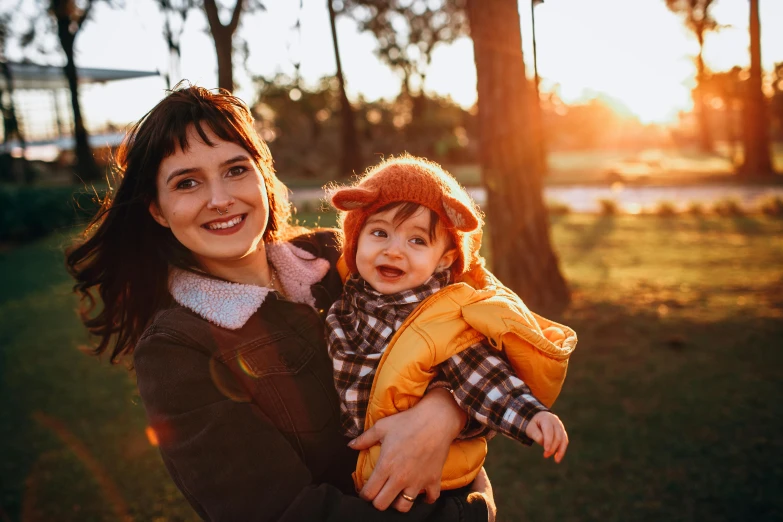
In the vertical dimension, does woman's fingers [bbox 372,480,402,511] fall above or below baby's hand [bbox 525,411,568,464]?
below

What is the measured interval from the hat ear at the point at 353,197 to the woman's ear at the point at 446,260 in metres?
0.31

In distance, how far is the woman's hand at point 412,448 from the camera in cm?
154

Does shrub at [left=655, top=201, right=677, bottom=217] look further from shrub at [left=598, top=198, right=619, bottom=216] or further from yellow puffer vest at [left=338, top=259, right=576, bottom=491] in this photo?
yellow puffer vest at [left=338, top=259, right=576, bottom=491]

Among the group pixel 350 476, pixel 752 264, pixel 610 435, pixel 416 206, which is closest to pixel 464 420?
pixel 350 476

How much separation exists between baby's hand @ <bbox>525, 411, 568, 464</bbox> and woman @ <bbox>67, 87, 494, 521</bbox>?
23cm

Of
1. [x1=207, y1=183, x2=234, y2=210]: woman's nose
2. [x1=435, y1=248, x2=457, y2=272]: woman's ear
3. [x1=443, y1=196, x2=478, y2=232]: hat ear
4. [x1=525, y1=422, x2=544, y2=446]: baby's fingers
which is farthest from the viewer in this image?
[x1=435, y1=248, x2=457, y2=272]: woman's ear

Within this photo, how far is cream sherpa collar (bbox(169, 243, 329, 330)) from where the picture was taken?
167cm

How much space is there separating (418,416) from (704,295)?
5.82 m

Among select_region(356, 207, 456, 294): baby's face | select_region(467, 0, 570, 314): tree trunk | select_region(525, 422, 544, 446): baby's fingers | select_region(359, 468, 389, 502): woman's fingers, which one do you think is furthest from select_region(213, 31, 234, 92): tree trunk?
select_region(467, 0, 570, 314): tree trunk

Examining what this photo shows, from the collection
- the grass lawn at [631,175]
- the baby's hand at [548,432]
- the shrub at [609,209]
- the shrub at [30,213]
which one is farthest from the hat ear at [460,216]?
the grass lawn at [631,175]

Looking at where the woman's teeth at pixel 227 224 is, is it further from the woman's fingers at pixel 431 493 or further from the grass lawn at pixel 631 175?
the grass lawn at pixel 631 175

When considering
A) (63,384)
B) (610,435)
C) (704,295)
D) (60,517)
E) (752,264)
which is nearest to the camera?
(60,517)

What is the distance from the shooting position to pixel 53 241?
1205 centimetres

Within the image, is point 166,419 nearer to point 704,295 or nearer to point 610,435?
point 610,435
